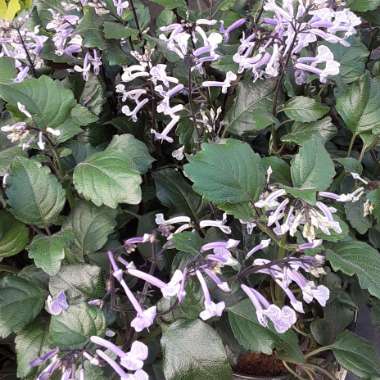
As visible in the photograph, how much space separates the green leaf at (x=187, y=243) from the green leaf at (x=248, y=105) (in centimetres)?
22

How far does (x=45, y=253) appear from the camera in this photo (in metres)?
0.58

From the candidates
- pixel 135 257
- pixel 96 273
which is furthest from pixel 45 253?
pixel 135 257

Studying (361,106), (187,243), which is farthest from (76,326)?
(361,106)

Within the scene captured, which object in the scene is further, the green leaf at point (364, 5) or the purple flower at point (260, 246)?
the green leaf at point (364, 5)

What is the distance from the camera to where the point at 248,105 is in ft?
2.47

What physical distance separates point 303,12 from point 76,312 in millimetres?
427

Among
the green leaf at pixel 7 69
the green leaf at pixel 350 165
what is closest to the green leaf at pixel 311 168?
the green leaf at pixel 350 165

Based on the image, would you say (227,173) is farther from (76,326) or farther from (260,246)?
(76,326)

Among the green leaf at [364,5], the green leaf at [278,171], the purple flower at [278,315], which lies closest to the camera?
the purple flower at [278,315]

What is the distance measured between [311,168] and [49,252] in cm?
30

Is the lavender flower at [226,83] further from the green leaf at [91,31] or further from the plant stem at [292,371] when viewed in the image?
the plant stem at [292,371]

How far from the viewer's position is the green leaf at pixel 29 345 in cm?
58

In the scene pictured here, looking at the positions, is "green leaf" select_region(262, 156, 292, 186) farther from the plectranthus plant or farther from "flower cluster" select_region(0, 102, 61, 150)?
"flower cluster" select_region(0, 102, 61, 150)

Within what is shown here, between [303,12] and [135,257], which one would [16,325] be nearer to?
[135,257]
